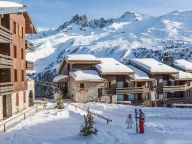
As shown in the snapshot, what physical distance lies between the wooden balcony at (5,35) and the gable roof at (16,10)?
1.53 meters

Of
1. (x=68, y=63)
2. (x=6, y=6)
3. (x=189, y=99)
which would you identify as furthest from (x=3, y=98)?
(x=189, y=99)

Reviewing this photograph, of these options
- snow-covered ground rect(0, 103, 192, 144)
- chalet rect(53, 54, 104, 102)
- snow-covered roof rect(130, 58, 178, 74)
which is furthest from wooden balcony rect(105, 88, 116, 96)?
snow-covered ground rect(0, 103, 192, 144)

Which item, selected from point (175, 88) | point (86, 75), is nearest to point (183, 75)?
point (175, 88)

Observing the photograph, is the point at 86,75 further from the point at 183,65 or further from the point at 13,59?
the point at 183,65

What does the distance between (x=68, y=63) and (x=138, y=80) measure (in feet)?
35.4

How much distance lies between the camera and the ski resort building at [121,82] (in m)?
56.6

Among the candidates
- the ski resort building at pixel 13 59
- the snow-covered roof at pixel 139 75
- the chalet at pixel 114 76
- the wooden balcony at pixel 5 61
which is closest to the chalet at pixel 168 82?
the snow-covered roof at pixel 139 75

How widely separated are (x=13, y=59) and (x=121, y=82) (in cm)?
2456

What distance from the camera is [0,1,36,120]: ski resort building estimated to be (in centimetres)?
3528

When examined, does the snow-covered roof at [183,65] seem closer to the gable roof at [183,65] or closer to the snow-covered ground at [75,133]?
the gable roof at [183,65]

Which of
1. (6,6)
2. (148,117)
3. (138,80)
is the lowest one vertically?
(148,117)

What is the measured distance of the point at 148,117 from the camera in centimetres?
4506

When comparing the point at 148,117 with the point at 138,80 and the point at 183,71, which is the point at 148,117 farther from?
the point at 183,71

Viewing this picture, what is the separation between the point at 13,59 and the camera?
1533 inches
